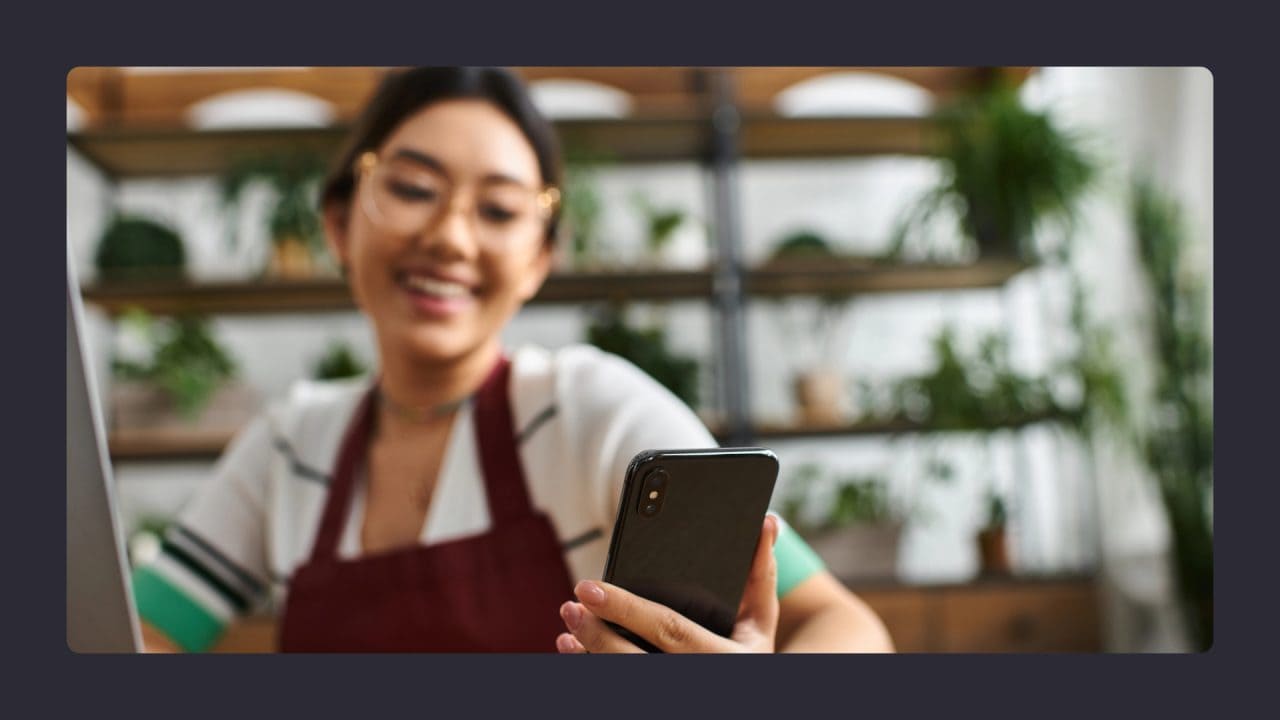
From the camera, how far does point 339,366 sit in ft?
5.79

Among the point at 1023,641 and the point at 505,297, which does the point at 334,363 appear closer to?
the point at 505,297

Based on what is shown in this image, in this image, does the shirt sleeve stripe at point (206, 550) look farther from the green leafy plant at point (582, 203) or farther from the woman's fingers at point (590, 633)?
the green leafy plant at point (582, 203)

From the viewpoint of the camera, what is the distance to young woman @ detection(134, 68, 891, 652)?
Answer: 792 millimetres

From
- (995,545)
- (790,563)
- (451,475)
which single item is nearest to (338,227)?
(451,475)

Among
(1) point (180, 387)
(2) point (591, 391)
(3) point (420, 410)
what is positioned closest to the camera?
(2) point (591, 391)

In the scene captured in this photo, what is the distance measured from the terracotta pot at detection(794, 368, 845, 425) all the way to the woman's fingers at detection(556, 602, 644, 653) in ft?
4.12

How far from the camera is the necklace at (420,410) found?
2.87ft

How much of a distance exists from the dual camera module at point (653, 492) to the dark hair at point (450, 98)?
1.37 ft

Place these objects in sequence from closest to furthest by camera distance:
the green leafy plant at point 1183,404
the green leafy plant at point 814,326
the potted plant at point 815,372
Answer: the green leafy plant at point 1183,404 < the potted plant at point 815,372 < the green leafy plant at point 814,326

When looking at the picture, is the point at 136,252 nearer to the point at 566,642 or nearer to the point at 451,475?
the point at 451,475

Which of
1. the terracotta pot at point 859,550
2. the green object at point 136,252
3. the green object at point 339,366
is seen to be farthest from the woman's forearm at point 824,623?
the green object at point 136,252

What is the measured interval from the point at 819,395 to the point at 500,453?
3.39 feet

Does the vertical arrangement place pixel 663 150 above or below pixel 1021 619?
above

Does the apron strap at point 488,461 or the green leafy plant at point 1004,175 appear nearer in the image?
the apron strap at point 488,461
